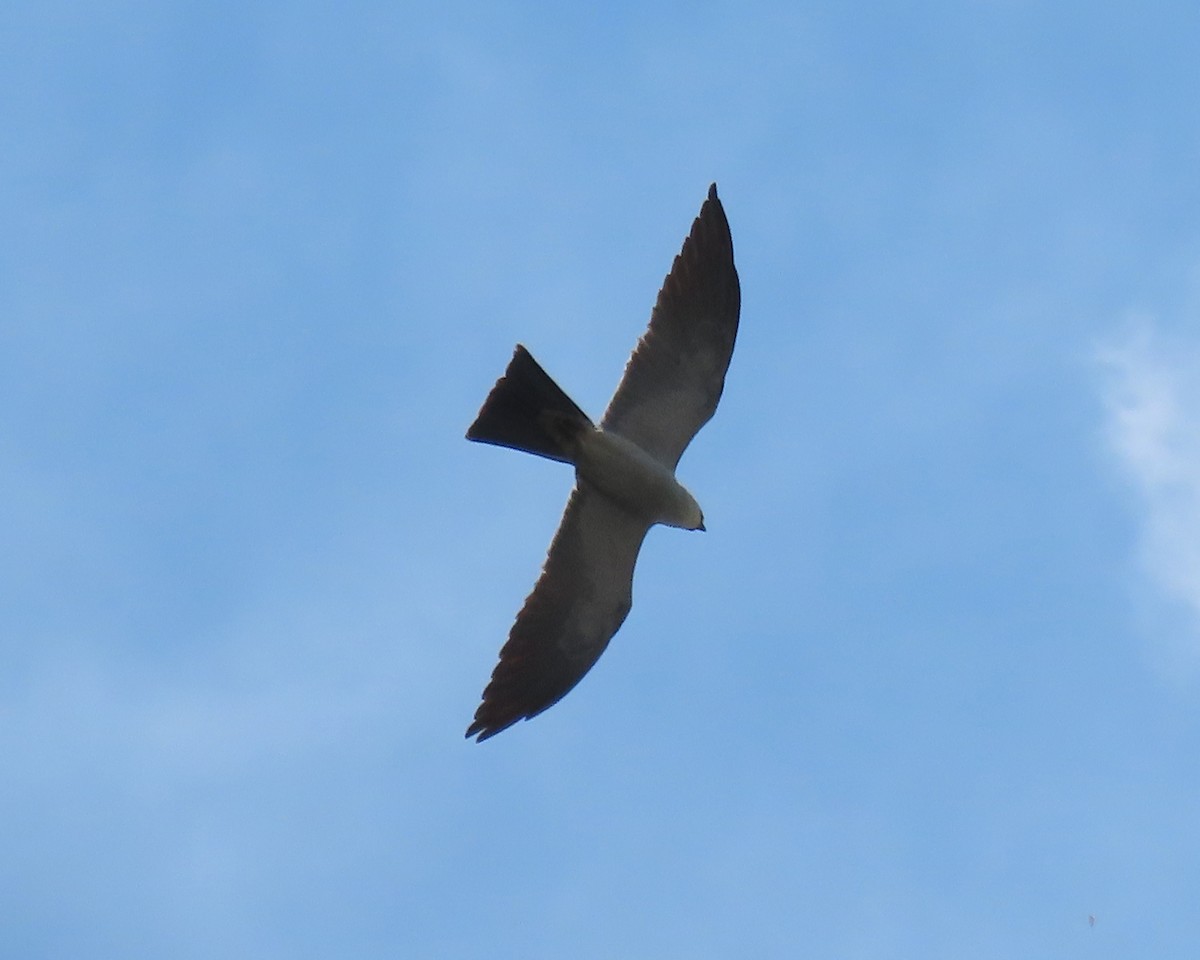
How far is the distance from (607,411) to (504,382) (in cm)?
106

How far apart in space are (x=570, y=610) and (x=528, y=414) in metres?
1.54

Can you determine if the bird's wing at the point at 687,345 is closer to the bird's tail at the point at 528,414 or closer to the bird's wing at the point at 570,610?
the bird's tail at the point at 528,414

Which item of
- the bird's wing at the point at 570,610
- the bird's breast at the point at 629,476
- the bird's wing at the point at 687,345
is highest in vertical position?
the bird's wing at the point at 687,345

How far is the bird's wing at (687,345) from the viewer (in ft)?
37.9

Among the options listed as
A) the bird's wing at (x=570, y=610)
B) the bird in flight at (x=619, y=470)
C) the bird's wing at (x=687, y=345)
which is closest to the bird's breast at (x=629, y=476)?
the bird in flight at (x=619, y=470)

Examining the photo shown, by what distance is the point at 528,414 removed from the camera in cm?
1117

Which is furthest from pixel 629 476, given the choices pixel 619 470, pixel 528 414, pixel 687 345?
pixel 687 345

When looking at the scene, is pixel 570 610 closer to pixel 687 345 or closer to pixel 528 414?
pixel 528 414

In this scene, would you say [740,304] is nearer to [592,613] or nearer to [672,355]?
[672,355]

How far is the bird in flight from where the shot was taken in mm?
11398

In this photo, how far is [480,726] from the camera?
1127cm

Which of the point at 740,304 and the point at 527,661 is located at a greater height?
the point at 740,304

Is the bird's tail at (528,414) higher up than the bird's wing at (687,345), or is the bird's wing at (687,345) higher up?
the bird's wing at (687,345)

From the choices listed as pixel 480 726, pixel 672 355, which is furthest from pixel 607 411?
pixel 480 726
